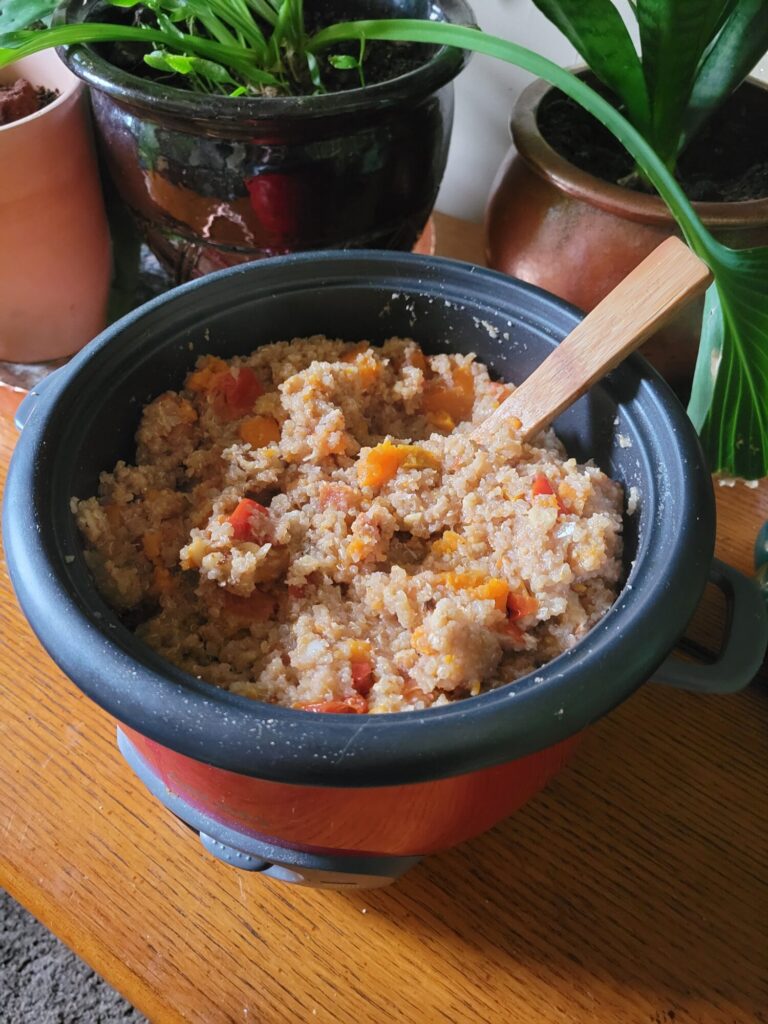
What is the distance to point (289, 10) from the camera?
2.49ft

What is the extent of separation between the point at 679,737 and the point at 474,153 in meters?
0.77

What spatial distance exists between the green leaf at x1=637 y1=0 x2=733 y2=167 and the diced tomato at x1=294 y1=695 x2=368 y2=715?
1.79ft

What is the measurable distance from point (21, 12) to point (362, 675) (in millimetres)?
675

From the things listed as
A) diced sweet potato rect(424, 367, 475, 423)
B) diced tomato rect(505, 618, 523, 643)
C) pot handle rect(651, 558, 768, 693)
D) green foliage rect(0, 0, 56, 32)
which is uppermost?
green foliage rect(0, 0, 56, 32)

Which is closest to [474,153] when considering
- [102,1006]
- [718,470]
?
[718,470]

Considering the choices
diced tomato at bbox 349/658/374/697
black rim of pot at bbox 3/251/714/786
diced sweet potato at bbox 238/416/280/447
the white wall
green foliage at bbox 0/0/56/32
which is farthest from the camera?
the white wall

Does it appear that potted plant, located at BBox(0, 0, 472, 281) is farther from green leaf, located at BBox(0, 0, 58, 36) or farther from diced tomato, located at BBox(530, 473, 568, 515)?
diced tomato, located at BBox(530, 473, 568, 515)

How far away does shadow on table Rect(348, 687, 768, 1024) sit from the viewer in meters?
0.59

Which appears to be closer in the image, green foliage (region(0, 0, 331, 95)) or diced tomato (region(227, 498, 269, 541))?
diced tomato (region(227, 498, 269, 541))

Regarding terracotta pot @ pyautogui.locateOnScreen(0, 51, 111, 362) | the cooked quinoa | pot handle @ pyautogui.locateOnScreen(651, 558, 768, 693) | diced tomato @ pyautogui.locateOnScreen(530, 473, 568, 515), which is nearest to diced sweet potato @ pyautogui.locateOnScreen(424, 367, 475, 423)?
the cooked quinoa

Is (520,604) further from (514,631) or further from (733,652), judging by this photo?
(733,652)

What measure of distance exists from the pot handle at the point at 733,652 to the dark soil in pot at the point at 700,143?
0.42 m

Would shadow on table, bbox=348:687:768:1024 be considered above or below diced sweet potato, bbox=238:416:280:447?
below

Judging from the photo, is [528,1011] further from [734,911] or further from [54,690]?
[54,690]
